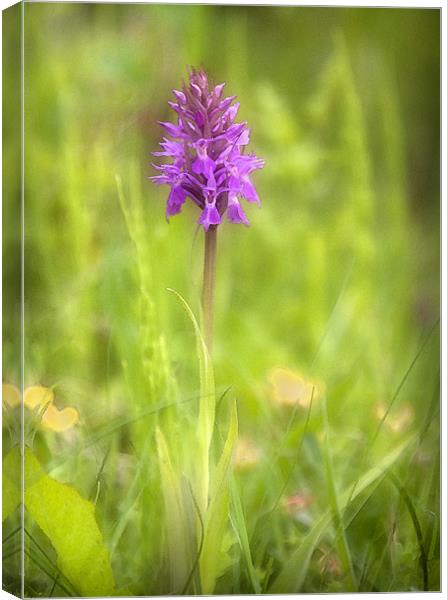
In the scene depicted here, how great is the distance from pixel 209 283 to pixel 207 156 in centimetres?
17

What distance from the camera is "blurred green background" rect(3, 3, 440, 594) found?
1.95 m

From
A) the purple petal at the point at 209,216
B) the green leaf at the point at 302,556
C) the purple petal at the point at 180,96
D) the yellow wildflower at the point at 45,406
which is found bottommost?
the green leaf at the point at 302,556

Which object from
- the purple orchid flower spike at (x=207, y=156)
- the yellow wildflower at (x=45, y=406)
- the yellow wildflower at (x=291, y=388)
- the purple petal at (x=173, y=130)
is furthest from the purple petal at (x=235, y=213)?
A: the yellow wildflower at (x=45, y=406)

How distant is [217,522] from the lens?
1.92m

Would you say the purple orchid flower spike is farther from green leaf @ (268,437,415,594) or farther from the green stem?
green leaf @ (268,437,415,594)

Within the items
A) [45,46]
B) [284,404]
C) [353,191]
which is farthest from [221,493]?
[45,46]

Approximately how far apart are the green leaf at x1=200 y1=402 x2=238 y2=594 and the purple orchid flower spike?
0.29 metres

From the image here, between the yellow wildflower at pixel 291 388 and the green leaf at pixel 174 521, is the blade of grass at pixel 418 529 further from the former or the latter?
the green leaf at pixel 174 521

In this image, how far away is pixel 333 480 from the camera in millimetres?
1986

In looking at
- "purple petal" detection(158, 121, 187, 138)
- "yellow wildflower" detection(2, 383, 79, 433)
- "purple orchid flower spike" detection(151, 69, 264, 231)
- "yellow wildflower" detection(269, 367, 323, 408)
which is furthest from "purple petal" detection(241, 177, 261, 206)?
"yellow wildflower" detection(2, 383, 79, 433)

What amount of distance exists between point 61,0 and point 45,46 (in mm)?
66

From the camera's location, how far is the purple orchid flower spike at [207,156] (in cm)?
189

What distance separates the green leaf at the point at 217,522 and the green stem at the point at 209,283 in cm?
12

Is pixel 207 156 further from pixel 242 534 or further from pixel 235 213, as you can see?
pixel 242 534
